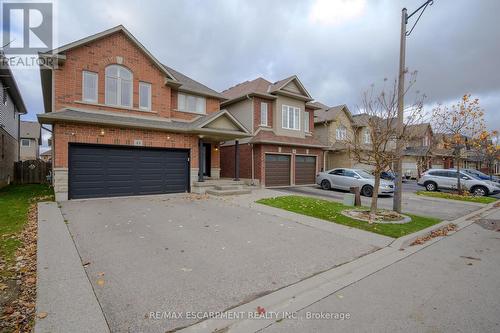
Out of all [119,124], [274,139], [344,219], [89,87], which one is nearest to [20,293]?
[344,219]

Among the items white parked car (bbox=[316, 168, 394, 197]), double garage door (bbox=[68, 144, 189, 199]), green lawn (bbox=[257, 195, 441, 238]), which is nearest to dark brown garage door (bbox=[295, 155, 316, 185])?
white parked car (bbox=[316, 168, 394, 197])

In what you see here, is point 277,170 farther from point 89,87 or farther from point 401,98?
point 89,87

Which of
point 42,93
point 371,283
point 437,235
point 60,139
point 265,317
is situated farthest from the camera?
point 42,93

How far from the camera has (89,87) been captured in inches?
490

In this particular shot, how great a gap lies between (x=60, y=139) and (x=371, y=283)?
12444 mm

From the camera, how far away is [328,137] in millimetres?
25750

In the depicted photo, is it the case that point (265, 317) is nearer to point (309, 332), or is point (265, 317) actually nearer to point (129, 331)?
point (309, 332)

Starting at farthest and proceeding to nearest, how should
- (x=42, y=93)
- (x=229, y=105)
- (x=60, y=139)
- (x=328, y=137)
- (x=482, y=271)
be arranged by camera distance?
(x=328, y=137)
(x=229, y=105)
(x=42, y=93)
(x=60, y=139)
(x=482, y=271)

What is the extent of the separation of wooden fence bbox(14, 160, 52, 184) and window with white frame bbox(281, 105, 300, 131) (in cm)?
1890

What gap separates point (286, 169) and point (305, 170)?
81.4 inches

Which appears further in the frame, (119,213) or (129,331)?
(119,213)

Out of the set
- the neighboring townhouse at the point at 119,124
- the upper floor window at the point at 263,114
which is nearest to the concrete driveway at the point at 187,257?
the neighboring townhouse at the point at 119,124

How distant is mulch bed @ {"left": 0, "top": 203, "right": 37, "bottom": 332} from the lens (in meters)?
3.00

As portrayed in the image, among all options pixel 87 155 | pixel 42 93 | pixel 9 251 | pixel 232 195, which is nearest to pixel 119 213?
pixel 9 251
